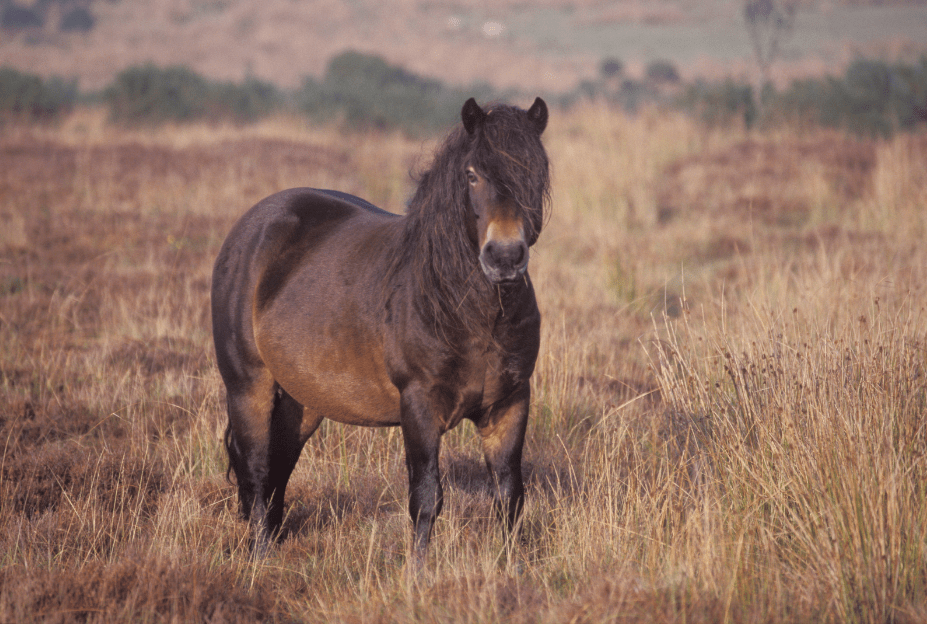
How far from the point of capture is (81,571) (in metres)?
2.89

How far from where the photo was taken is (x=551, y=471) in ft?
14.0

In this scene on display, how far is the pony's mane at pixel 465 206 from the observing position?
2725mm

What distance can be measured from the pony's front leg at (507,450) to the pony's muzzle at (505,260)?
2.28 ft

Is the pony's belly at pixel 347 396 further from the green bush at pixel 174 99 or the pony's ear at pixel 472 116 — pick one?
the green bush at pixel 174 99

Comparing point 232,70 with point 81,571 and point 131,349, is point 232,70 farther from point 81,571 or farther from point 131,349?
point 81,571

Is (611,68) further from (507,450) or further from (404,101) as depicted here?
(507,450)

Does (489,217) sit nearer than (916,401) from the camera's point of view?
Yes

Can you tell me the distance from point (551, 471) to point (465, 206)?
6.52 feet

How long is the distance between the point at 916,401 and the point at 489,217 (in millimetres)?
2050

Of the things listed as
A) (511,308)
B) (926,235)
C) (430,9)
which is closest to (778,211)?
(926,235)

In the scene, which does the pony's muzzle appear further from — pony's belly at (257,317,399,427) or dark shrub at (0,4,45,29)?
dark shrub at (0,4,45,29)

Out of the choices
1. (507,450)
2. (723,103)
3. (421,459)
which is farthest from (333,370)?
(723,103)

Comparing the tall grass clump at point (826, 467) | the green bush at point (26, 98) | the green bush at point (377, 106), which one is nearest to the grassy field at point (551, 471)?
the tall grass clump at point (826, 467)

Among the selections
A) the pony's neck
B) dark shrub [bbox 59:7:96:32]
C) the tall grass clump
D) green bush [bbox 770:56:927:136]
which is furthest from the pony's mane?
dark shrub [bbox 59:7:96:32]
